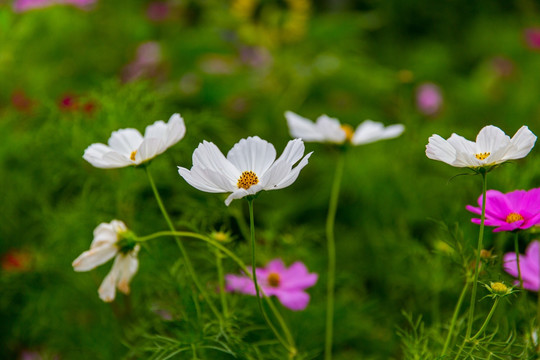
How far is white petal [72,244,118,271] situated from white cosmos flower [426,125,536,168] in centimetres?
32

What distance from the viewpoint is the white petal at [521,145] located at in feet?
1.47

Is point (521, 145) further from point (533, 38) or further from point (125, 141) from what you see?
point (533, 38)

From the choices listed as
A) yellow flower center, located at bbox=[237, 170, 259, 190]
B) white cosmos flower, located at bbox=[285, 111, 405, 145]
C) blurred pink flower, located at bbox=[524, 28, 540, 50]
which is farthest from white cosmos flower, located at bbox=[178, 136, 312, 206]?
blurred pink flower, located at bbox=[524, 28, 540, 50]

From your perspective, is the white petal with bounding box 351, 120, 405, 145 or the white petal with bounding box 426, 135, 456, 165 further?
the white petal with bounding box 351, 120, 405, 145

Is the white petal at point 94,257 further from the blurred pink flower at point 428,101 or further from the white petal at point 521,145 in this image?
the blurred pink flower at point 428,101

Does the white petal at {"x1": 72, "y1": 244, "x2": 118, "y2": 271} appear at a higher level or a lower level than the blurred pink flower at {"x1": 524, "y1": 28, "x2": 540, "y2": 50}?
higher

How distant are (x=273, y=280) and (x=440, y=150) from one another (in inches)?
10.8

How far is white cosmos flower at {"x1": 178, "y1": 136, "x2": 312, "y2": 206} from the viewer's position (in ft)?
1.51

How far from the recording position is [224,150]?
1.14 meters

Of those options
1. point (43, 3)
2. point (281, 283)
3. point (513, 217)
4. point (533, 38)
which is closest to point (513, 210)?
point (513, 217)

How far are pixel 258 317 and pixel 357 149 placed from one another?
67cm

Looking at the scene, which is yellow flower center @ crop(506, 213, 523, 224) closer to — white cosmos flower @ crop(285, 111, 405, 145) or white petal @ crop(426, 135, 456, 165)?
white petal @ crop(426, 135, 456, 165)

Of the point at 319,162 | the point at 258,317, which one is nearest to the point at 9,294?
the point at 258,317

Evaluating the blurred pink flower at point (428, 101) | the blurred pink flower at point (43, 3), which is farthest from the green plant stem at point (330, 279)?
the blurred pink flower at point (43, 3)
